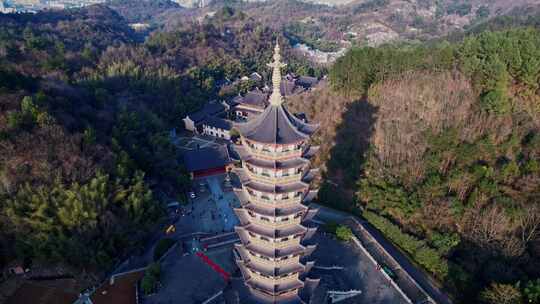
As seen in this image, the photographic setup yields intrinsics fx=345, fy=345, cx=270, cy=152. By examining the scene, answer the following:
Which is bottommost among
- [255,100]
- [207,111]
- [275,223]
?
[207,111]

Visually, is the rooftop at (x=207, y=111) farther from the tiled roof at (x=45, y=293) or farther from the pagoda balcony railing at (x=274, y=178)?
the pagoda balcony railing at (x=274, y=178)

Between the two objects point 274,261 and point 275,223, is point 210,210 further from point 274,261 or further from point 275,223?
point 275,223

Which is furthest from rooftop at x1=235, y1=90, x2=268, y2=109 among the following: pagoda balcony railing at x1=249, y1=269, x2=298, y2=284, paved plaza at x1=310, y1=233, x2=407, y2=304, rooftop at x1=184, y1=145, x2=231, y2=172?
pagoda balcony railing at x1=249, y1=269, x2=298, y2=284

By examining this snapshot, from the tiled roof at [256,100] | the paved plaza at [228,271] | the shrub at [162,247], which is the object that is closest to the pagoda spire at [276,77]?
the paved plaza at [228,271]

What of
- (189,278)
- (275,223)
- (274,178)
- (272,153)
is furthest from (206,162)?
(272,153)

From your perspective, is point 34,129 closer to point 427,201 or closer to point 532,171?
point 427,201
